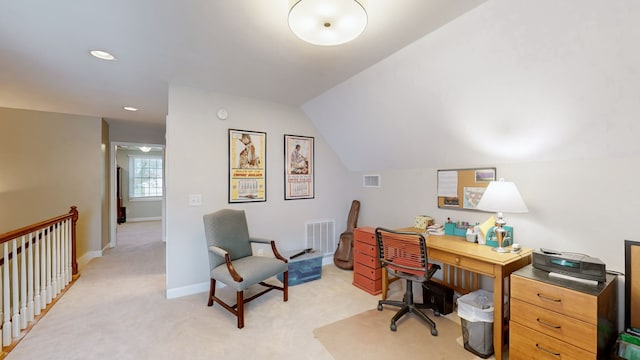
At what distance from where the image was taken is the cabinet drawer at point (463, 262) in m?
2.03

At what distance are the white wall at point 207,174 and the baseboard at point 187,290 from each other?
1cm

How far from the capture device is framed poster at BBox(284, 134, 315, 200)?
3768mm

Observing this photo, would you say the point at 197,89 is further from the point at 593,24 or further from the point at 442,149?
the point at 593,24

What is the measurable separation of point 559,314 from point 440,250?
2.88 ft

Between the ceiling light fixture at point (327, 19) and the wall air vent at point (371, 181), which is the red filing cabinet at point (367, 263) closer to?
the wall air vent at point (371, 181)

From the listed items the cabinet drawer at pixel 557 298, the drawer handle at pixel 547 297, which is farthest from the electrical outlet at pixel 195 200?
the drawer handle at pixel 547 297

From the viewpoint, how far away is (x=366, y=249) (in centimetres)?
322

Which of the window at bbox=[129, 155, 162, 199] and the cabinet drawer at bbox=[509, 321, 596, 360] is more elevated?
the window at bbox=[129, 155, 162, 199]

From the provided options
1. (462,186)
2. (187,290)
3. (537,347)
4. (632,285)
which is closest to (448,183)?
(462,186)

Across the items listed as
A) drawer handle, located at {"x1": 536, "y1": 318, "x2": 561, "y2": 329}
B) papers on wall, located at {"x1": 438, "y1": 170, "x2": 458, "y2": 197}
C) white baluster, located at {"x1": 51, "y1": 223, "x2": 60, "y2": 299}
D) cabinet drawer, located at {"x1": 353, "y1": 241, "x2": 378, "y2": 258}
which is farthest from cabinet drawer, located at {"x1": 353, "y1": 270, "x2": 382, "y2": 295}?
white baluster, located at {"x1": 51, "y1": 223, "x2": 60, "y2": 299}

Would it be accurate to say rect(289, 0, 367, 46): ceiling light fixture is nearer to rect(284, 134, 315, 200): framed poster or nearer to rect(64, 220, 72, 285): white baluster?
rect(284, 134, 315, 200): framed poster

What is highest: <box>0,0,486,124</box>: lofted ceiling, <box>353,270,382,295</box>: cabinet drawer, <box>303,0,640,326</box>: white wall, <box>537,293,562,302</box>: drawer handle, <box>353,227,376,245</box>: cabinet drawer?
<box>0,0,486,124</box>: lofted ceiling

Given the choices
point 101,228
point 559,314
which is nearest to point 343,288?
point 559,314

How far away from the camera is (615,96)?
1.62 meters
